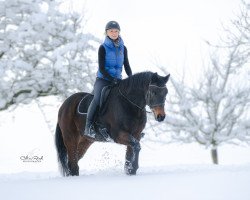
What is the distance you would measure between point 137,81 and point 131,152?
1.22m

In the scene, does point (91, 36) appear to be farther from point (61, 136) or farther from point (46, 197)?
point (46, 197)

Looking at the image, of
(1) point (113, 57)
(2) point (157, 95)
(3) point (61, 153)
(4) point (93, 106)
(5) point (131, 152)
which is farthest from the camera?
(3) point (61, 153)

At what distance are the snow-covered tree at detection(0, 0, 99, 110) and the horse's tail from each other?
522cm

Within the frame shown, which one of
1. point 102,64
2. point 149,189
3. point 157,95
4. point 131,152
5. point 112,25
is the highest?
point 112,25

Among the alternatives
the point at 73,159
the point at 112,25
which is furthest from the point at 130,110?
the point at 73,159

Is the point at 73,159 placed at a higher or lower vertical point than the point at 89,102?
lower

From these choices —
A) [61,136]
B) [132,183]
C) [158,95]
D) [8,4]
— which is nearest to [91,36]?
[8,4]

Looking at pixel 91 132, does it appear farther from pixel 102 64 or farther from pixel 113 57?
pixel 113 57

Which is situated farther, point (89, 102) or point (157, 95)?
point (89, 102)

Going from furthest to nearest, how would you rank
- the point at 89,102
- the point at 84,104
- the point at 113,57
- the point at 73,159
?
the point at 73,159
the point at 84,104
the point at 89,102
the point at 113,57

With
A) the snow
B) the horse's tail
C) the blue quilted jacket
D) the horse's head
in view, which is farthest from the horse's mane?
the horse's tail

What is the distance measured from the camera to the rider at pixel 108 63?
25.9 ft

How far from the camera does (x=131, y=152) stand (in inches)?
297

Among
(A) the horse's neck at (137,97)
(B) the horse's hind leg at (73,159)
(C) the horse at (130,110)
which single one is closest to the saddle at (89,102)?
(C) the horse at (130,110)
